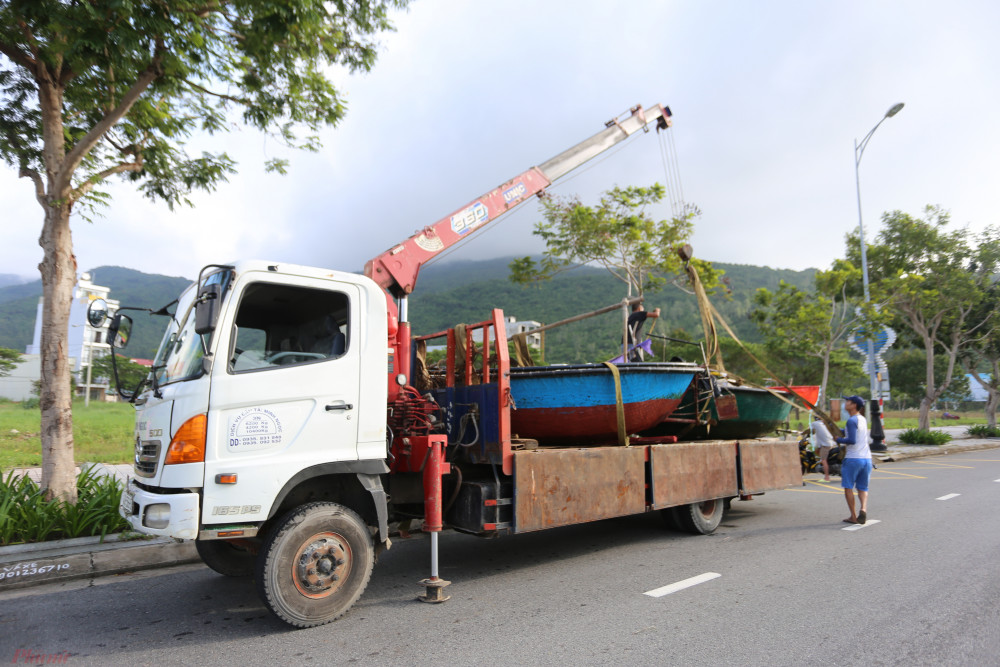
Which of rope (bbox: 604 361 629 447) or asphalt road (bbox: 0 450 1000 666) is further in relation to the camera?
rope (bbox: 604 361 629 447)

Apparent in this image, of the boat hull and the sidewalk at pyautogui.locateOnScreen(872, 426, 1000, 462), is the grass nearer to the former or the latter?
the boat hull

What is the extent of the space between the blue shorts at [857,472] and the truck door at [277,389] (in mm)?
6423

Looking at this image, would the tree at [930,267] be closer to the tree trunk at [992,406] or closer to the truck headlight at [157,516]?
the tree trunk at [992,406]

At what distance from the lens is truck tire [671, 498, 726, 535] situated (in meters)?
6.89

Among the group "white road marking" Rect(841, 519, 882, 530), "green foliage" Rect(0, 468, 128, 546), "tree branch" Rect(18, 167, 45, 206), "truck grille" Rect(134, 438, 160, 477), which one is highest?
"tree branch" Rect(18, 167, 45, 206)

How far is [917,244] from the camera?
21281mm

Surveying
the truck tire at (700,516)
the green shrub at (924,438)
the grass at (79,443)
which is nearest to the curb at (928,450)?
the green shrub at (924,438)

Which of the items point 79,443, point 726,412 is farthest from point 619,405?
point 79,443

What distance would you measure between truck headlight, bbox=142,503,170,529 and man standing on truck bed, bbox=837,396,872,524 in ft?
24.2

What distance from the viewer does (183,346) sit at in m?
4.07

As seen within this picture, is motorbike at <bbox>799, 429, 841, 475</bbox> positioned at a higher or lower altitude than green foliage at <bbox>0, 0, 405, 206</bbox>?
lower

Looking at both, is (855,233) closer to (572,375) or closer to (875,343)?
(875,343)

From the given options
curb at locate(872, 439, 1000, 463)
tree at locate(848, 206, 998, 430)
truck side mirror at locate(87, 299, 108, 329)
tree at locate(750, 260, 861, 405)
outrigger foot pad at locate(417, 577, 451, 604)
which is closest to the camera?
truck side mirror at locate(87, 299, 108, 329)

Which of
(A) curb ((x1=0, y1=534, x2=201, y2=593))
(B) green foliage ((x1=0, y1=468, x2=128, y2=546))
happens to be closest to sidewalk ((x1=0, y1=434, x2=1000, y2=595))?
(A) curb ((x1=0, y1=534, x2=201, y2=593))
